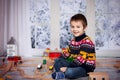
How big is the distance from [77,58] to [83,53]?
0.20 feet

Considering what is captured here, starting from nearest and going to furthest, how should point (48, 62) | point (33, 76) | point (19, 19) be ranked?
point (33, 76), point (48, 62), point (19, 19)

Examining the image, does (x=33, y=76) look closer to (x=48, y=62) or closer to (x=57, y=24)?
(x=48, y=62)

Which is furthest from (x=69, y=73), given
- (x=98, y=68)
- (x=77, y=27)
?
(x=98, y=68)

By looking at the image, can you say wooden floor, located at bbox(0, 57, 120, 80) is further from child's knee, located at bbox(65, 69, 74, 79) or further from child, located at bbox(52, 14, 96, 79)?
child's knee, located at bbox(65, 69, 74, 79)

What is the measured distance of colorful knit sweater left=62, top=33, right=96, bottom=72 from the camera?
57.4 inches

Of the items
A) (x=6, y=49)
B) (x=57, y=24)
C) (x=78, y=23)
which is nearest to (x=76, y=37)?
(x=78, y=23)

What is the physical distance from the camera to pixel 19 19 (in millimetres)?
2791

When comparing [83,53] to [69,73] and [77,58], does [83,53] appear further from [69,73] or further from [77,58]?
[69,73]

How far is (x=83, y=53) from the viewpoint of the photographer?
1.48m

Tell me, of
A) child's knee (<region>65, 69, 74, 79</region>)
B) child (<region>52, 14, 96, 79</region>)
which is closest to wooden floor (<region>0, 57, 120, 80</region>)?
child (<region>52, 14, 96, 79</region>)

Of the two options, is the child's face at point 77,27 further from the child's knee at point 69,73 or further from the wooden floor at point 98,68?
the wooden floor at point 98,68

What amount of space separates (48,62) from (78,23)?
100 centimetres

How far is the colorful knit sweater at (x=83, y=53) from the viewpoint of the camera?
1.46 m

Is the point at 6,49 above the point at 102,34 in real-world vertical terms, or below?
below
